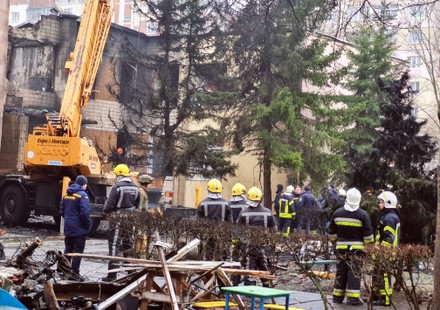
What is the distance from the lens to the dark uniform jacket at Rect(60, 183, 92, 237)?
46.1ft

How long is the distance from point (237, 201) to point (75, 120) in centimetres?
1134

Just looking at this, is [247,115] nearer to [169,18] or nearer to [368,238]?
[169,18]

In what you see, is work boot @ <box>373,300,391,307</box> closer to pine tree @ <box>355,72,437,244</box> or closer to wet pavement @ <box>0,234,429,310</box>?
wet pavement @ <box>0,234,429,310</box>

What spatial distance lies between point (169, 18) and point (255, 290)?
2549 cm

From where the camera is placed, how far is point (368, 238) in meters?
12.7

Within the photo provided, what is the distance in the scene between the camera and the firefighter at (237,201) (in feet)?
49.6

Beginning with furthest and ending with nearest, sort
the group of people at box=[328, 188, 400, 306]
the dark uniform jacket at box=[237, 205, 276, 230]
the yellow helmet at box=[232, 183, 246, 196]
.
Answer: the yellow helmet at box=[232, 183, 246, 196]
the dark uniform jacket at box=[237, 205, 276, 230]
the group of people at box=[328, 188, 400, 306]

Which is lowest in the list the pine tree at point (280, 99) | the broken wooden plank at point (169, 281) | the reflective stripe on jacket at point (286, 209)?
the broken wooden plank at point (169, 281)

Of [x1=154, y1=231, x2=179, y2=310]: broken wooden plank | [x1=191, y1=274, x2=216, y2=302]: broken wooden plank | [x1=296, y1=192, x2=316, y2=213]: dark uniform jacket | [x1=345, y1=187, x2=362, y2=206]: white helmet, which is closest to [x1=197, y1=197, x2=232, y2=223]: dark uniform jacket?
[x1=345, y1=187, x2=362, y2=206]: white helmet

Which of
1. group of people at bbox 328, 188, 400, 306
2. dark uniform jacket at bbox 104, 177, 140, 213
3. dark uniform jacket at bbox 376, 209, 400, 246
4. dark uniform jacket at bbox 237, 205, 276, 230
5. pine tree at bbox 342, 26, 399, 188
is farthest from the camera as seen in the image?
pine tree at bbox 342, 26, 399, 188

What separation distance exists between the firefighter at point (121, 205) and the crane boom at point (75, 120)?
9887 millimetres

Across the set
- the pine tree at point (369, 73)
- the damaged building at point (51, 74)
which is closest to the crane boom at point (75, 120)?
the damaged building at point (51, 74)

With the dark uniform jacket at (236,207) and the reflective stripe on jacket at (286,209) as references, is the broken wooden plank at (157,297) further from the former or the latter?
the reflective stripe on jacket at (286,209)

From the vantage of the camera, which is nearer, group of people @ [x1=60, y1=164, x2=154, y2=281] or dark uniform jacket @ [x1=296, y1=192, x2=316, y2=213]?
group of people @ [x1=60, y1=164, x2=154, y2=281]
